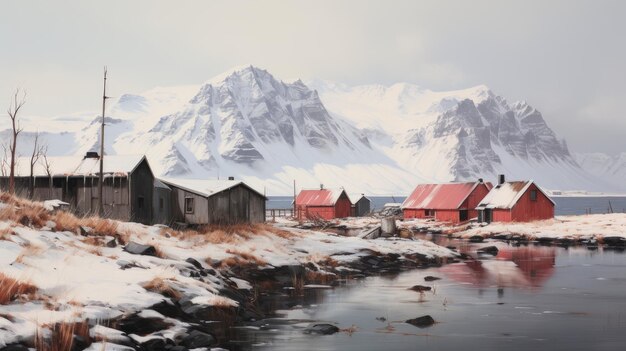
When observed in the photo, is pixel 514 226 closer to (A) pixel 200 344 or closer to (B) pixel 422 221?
(B) pixel 422 221

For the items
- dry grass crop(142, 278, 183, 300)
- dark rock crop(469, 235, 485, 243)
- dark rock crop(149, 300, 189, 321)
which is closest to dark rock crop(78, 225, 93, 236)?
dry grass crop(142, 278, 183, 300)

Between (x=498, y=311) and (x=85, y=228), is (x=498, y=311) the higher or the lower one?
the lower one

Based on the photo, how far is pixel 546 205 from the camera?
259 ft

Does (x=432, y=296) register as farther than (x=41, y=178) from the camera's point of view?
No

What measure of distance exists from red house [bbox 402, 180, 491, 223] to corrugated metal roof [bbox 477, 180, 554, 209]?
21.3 ft

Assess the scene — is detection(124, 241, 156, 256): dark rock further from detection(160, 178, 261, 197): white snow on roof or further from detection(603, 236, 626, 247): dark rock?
detection(603, 236, 626, 247): dark rock

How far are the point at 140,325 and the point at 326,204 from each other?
92223 millimetres

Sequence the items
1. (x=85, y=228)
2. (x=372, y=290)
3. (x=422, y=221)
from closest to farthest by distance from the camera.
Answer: (x=85, y=228)
(x=372, y=290)
(x=422, y=221)

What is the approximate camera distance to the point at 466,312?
23.2 metres

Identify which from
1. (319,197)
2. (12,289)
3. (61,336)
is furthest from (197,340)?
(319,197)

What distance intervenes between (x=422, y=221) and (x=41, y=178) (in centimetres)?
5736

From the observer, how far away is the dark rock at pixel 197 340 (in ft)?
53.8

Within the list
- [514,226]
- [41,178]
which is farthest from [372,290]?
[514,226]

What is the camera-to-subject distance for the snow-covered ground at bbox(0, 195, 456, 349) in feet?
52.2
